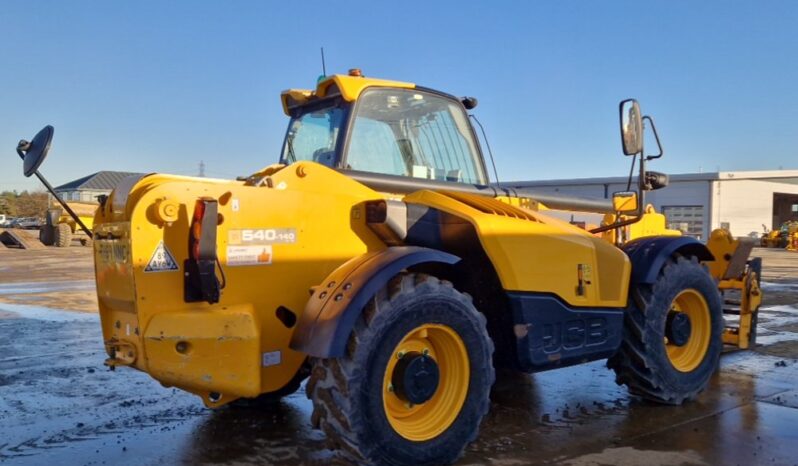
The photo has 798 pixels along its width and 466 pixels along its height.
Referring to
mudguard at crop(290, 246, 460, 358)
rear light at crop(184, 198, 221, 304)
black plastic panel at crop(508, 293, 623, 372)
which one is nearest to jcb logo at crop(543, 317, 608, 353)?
black plastic panel at crop(508, 293, 623, 372)

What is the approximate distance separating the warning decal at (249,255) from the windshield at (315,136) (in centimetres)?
92

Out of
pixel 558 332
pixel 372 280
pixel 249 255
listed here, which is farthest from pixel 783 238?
pixel 249 255

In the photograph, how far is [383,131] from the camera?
15.6ft

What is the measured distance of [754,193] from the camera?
4469cm

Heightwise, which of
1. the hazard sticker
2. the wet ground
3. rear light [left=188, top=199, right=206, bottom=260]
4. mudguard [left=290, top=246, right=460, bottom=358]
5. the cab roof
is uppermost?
the cab roof

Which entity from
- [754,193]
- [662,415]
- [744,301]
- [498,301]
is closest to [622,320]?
[662,415]

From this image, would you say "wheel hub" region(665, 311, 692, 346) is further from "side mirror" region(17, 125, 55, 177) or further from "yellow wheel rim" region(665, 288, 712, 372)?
"side mirror" region(17, 125, 55, 177)

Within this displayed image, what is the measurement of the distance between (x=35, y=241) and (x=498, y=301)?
35.0m

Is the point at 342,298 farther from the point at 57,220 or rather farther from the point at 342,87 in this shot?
the point at 57,220

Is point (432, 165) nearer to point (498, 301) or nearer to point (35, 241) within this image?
point (498, 301)

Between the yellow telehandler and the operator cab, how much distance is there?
13 mm

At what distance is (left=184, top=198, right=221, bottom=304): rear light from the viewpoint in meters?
3.46

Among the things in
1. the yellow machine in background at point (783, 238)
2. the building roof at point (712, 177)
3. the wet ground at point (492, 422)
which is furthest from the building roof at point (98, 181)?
the wet ground at point (492, 422)

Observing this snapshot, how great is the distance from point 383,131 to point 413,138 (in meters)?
0.27
